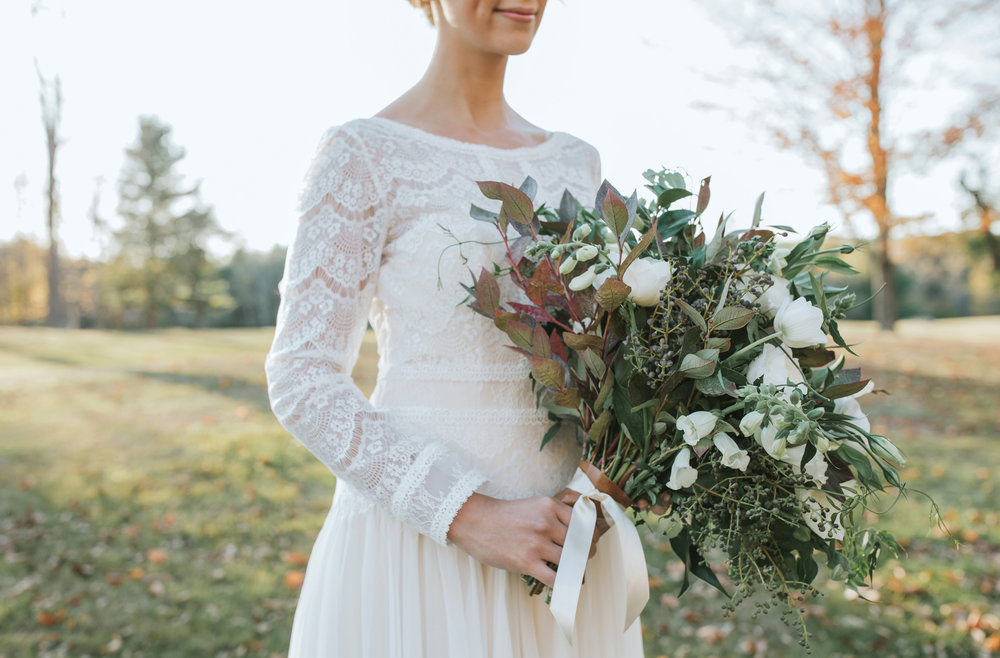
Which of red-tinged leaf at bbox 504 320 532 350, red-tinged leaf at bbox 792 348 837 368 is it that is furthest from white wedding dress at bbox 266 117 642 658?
red-tinged leaf at bbox 792 348 837 368

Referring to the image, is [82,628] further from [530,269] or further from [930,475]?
[930,475]

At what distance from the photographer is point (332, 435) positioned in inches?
54.1

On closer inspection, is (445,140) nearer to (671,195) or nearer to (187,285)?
(671,195)

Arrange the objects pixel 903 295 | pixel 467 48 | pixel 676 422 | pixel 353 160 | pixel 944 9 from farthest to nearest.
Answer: pixel 903 295 → pixel 944 9 → pixel 467 48 → pixel 353 160 → pixel 676 422

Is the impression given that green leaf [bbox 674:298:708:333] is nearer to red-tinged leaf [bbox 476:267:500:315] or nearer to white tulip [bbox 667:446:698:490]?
white tulip [bbox 667:446:698:490]

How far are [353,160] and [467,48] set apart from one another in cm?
46

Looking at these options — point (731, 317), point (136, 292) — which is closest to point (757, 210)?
point (731, 317)

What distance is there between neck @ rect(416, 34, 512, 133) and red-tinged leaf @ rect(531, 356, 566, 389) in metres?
0.74

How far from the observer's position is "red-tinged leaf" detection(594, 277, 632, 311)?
1.16 m

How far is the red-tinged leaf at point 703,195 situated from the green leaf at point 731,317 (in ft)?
0.82

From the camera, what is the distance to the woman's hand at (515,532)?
127cm

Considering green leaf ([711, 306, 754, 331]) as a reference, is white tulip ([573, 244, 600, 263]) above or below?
above

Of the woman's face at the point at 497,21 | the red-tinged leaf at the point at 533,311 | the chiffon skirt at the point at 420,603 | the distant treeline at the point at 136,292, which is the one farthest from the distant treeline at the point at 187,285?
the red-tinged leaf at the point at 533,311

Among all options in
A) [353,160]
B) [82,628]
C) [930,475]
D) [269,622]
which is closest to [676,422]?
[353,160]
